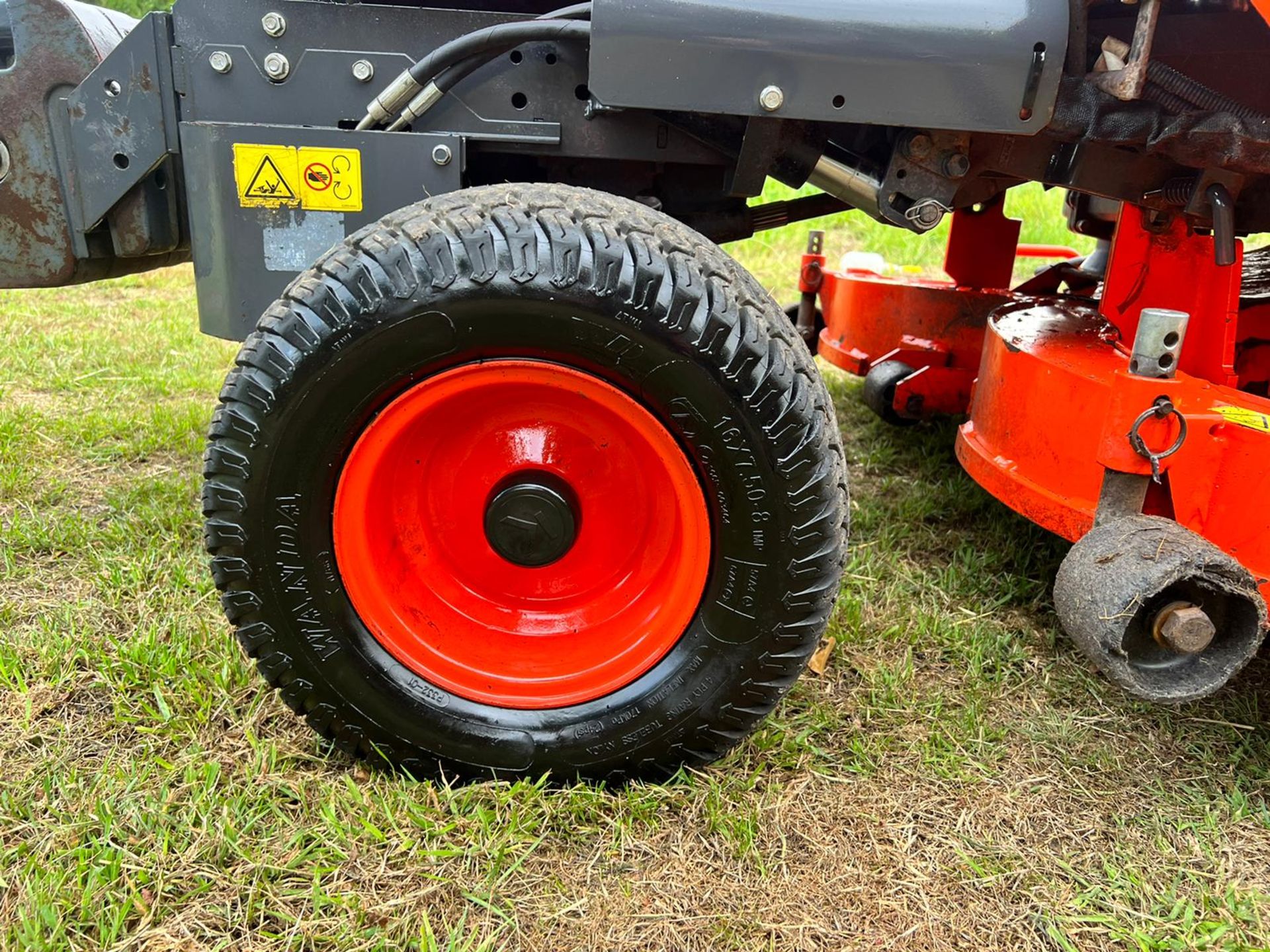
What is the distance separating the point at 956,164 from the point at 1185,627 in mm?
972

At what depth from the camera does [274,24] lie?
1.86m

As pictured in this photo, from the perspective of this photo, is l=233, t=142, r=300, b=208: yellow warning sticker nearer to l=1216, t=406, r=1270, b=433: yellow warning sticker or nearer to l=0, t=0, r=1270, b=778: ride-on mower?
l=0, t=0, r=1270, b=778: ride-on mower

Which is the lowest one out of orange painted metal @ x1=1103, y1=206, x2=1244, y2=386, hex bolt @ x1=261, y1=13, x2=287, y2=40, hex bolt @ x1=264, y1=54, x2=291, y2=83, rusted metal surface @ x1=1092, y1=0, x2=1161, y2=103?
orange painted metal @ x1=1103, y1=206, x2=1244, y2=386

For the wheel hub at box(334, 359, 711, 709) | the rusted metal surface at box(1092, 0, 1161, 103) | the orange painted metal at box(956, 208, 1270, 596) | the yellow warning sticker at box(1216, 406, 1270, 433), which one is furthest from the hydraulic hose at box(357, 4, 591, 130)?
the yellow warning sticker at box(1216, 406, 1270, 433)

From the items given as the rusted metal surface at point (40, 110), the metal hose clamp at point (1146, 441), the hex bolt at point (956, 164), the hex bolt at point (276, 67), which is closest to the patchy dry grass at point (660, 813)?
the metal hose clamp at point (1146, 441)

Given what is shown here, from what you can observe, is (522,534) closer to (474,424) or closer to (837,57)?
(474,424)

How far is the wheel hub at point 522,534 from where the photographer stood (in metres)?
1.68

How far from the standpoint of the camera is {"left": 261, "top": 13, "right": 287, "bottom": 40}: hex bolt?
1854 millimetres

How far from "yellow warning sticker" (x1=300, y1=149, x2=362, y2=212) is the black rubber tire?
24 centimetres

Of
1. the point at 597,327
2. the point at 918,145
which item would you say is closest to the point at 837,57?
the point at 918,145

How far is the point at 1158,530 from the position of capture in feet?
5.26

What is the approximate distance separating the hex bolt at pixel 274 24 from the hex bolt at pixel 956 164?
1.36 meters

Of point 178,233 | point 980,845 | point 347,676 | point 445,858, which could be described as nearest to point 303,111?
point 178,233

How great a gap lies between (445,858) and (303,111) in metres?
1.50
